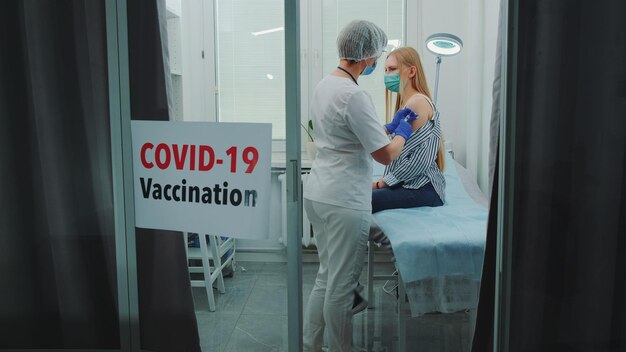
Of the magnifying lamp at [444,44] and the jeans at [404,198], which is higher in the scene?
the magnifying lamp at [444,44]

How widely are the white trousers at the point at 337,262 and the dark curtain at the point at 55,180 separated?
2.43ft

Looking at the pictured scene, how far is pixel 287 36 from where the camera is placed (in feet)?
4.62

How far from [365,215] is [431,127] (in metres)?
0.64

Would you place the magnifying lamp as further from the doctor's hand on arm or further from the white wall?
the white wall

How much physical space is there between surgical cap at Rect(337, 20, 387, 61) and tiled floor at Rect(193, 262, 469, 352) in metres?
0.81

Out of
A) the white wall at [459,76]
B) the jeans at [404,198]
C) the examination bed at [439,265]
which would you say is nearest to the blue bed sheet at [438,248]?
the examination bed at [439,265]

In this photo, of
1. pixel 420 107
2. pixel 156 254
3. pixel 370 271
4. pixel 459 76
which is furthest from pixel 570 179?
pixel 459 76

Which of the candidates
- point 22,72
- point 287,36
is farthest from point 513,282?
point 22,72

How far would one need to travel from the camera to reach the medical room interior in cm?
128

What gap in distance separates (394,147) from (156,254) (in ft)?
2.99

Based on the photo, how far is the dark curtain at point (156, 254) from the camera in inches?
58.4

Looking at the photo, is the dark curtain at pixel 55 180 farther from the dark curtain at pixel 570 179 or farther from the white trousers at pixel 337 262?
the dark curtain at pixel 570 179

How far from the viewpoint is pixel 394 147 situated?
6.28ft

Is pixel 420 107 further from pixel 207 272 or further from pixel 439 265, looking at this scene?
pixel 207 272
